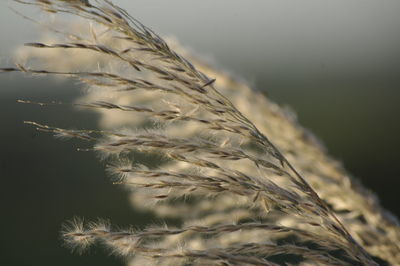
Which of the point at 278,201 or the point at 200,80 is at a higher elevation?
the point at 200,80

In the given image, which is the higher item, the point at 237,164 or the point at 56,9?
the point at 56,9

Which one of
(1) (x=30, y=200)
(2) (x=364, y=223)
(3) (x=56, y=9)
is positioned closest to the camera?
(3) (x=56, y=9)

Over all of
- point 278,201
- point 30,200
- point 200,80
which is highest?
point 200,80

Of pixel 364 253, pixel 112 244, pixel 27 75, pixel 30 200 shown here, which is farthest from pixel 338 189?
pixel 30 200

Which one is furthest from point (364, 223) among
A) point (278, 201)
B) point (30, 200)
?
point (30, 200)

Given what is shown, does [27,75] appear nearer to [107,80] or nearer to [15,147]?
[107,80]

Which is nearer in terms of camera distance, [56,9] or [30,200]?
[56,9]

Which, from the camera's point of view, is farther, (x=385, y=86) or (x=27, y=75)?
(x=385, y=86)

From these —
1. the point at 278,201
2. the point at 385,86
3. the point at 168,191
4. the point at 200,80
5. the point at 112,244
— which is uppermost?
the point at 385,86

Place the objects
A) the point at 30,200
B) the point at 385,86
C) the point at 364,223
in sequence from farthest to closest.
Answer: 1. the point at 385,86
2. the point at 30,200
3. the point at 364,223

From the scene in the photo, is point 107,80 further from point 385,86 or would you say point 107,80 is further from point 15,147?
point 385,86
